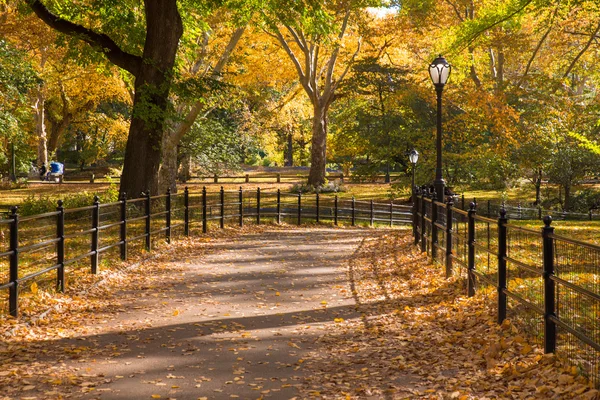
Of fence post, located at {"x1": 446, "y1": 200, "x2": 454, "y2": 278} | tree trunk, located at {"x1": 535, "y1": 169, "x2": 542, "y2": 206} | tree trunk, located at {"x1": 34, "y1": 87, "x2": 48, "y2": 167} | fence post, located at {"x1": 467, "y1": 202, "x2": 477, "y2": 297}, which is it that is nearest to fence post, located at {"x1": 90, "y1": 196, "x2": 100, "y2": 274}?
fence post, located at {"x1": 446, "y1": 200, "x2": 454, "y2": 278}

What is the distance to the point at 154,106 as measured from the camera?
1973 cm

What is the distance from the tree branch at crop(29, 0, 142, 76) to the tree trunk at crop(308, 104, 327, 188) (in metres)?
22.9

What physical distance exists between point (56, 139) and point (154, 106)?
42010 millimetres

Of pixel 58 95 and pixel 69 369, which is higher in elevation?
pixel 58 95

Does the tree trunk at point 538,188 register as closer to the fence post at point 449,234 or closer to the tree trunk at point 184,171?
the tree trunk at point 184,171

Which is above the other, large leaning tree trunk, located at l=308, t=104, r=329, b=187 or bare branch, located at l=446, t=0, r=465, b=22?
bare branch, located at l=446, t=0, r=465, b=22

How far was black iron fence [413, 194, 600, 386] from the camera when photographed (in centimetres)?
639

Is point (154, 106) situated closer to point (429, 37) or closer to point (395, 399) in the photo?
point (395, 399)

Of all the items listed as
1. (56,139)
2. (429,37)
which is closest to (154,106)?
(429,37)

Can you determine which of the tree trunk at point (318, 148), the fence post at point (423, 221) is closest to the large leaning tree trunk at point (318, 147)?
the tree trunk at point (318, 148)

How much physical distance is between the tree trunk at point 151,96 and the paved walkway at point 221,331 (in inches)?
209

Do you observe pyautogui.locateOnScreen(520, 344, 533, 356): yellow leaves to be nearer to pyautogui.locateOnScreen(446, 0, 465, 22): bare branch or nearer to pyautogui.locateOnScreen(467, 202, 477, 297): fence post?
pyautogui.locateOnScreen(467, 202, 477, 297): fence post

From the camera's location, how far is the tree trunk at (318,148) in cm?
4319

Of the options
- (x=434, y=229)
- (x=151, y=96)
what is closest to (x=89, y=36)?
(x=151, y=96)
